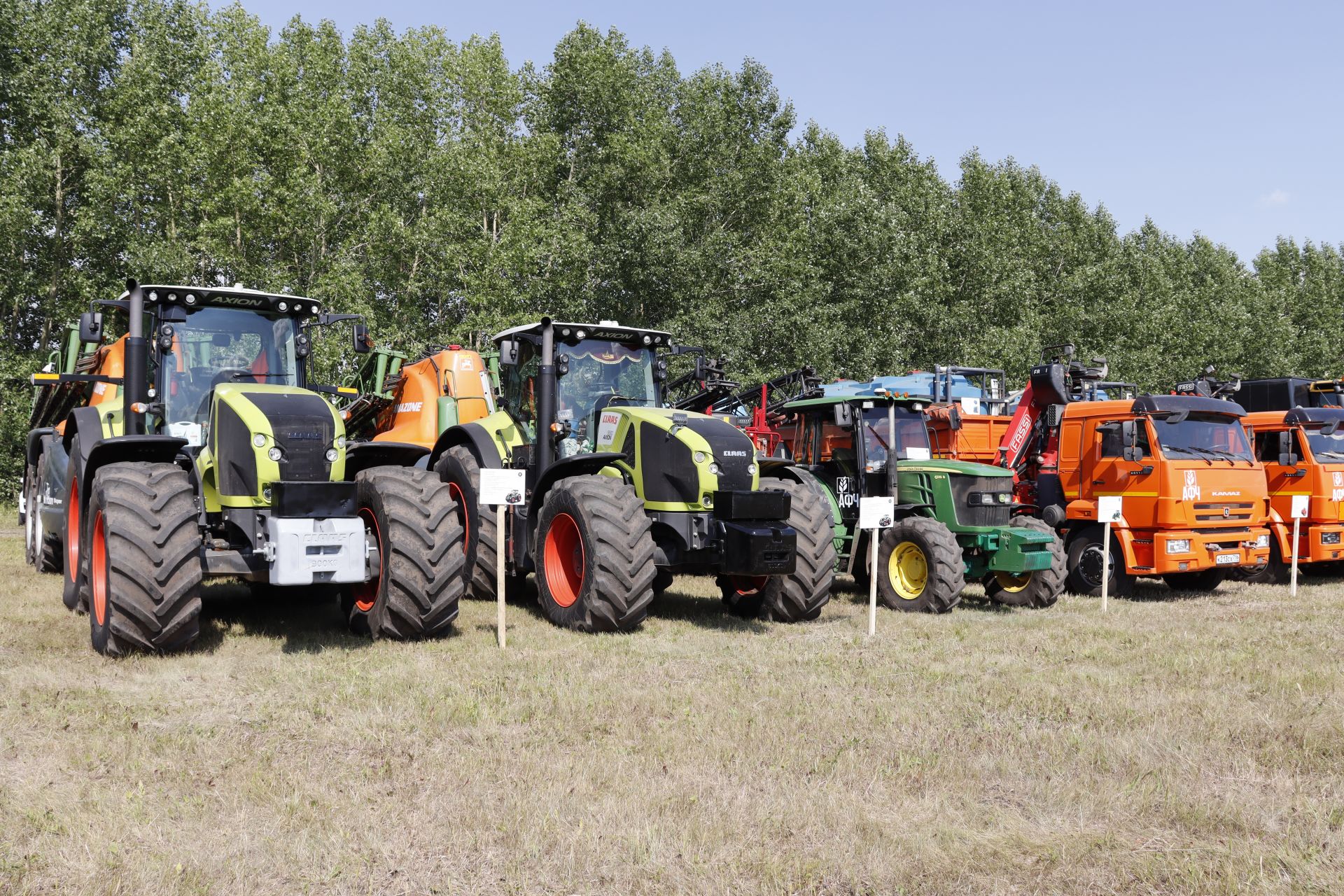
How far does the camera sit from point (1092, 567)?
42.9 feet

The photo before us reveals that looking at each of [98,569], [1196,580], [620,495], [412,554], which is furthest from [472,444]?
[1196,580]

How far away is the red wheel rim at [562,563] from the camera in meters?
9.41

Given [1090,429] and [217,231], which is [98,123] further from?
[1090,429]

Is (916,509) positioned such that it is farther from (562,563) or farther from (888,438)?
(562,563)

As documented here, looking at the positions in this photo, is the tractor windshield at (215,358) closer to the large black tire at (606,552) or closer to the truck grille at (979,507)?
the large black tire at (606,552)

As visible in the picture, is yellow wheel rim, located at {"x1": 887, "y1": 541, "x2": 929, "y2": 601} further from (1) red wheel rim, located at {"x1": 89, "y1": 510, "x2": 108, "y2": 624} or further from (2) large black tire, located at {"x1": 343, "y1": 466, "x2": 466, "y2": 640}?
(1) red wheel rim, located at {"x1": 89, "y1": 510, "x2": 108, "y2": 624}

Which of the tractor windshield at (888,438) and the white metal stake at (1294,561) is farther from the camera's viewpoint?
the white metal stake at (1294,561)

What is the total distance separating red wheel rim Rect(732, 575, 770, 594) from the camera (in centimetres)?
1009

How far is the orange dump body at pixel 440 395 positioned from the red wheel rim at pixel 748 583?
5.46 metres

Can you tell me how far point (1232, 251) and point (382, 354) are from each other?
56.3m

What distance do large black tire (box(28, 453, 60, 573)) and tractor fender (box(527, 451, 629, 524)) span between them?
18.9 ft

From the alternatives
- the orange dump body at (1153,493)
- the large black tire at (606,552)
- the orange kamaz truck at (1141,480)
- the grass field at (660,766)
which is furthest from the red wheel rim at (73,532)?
the orange dump body at (1153,493)

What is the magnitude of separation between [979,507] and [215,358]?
7.89 metres

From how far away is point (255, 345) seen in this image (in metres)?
9.13
